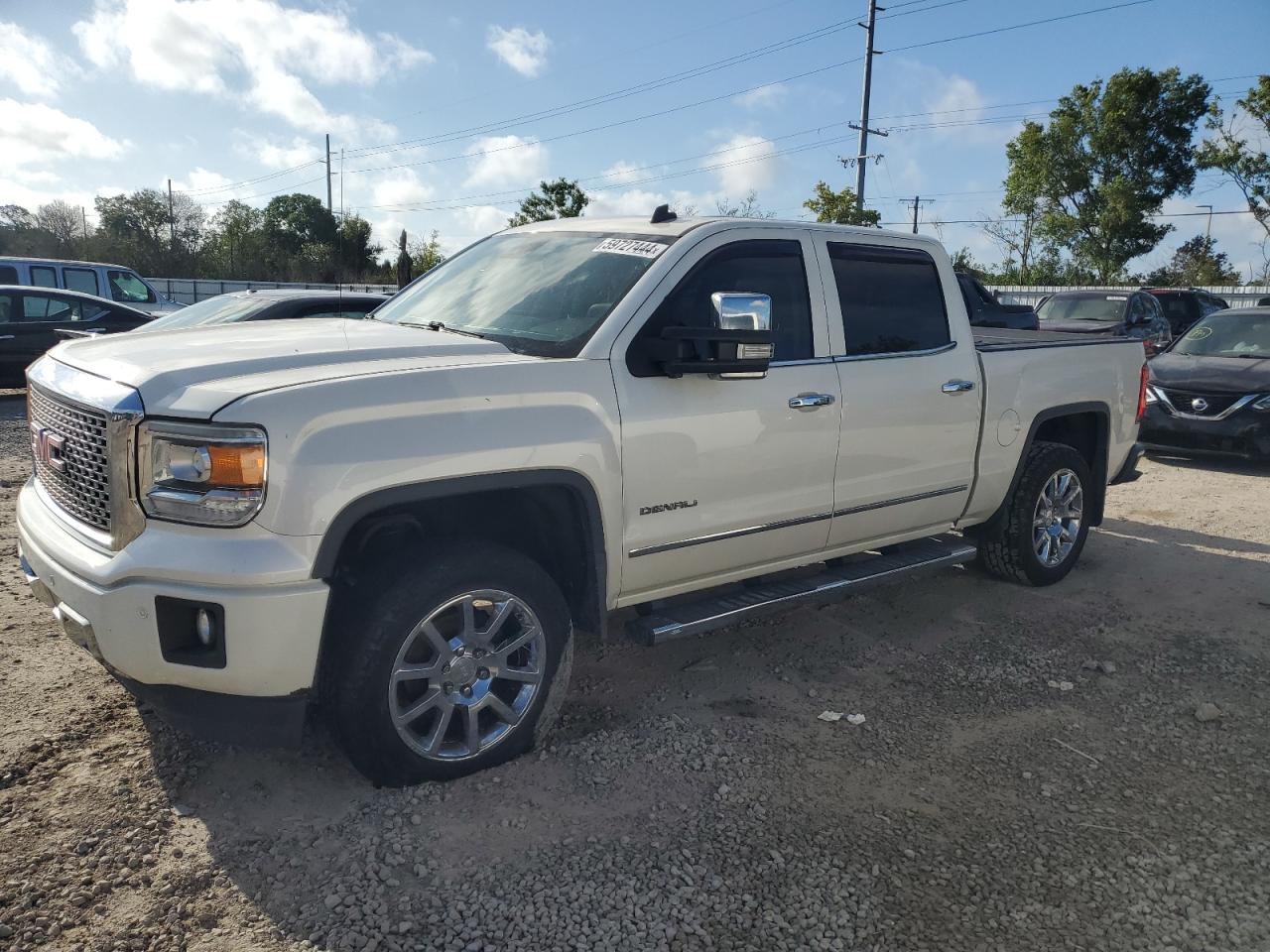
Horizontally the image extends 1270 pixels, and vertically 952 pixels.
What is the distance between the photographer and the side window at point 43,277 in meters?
15.1

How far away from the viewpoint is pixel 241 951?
2545 mm

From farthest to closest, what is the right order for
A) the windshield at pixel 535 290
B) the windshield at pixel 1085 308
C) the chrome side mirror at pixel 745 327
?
the windshield at pixel 1085 308 < the windshield at pixel 535 290 < the chrome side mirror at pixel 745 327

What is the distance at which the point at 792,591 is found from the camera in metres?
4.28

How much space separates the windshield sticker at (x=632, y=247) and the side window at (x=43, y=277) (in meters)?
14.1

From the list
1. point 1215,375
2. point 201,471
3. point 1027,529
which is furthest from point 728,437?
point 1215,375

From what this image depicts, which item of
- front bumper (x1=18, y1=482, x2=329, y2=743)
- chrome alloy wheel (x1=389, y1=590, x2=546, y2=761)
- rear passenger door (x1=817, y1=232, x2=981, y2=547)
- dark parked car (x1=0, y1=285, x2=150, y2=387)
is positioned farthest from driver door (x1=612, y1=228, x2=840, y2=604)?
dark parked car (x1=0, y1=285, x2=150, y2=387)

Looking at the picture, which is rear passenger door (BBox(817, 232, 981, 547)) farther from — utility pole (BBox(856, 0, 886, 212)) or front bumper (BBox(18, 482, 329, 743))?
utility pole (BBox(856, 0, 886, 212))

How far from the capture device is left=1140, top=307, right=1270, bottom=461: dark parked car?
31.3 feet

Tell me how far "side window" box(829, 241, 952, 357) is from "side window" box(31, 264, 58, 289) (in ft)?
47.6

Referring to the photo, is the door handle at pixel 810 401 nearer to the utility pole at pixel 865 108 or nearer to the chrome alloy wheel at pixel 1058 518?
the chrome alloy wheel at pixel 1058 518

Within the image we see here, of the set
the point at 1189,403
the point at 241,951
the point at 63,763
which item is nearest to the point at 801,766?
the point at 241,951

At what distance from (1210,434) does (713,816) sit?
8566 millimetres

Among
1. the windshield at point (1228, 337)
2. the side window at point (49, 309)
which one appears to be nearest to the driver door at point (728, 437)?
the windshield at point (1228, 337)

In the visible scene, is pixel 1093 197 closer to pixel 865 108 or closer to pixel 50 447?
pixel 865 108
